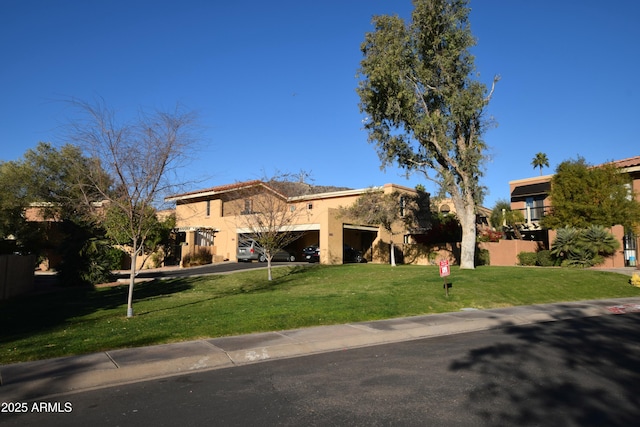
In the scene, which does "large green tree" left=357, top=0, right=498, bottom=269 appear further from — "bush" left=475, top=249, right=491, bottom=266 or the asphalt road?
the asphalt road

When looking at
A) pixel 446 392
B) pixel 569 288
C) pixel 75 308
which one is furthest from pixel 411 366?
pixel 569 288

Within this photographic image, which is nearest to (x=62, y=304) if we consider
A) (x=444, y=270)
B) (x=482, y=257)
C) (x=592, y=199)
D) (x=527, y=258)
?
(x=444, y=270)

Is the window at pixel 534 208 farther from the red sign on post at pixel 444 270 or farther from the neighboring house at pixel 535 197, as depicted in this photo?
the red sign on post at pixel 444 270

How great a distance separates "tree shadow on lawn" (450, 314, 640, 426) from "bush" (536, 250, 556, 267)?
689 inches

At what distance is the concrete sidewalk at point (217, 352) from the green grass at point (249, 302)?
0.64 metres

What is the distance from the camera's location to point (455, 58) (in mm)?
23562

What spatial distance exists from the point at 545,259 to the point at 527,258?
1575 mm

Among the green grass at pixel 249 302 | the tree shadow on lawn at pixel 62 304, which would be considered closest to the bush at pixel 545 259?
the green grass at pixel 249 302

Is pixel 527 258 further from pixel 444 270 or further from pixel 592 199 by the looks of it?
pixel 444 270

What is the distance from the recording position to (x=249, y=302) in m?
13.8

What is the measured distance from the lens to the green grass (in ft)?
30.5

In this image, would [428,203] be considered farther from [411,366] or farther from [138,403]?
[138,403]

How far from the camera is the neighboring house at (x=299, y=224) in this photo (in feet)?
99.5

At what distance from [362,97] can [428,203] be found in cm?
1292
